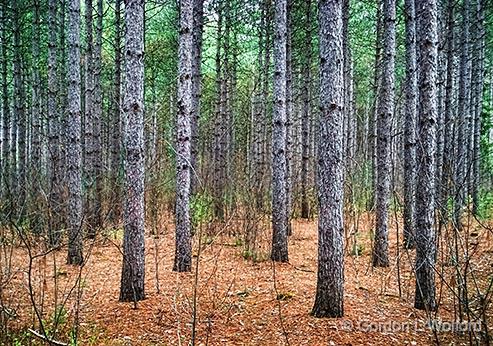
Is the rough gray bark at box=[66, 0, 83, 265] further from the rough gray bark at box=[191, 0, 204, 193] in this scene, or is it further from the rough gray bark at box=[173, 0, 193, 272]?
the rough gray bark at box=[191, 0, 204, 193]

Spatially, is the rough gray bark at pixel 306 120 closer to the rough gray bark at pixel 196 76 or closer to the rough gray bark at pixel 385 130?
the rough gray bark at pixel 196 76

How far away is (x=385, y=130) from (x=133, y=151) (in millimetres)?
4487

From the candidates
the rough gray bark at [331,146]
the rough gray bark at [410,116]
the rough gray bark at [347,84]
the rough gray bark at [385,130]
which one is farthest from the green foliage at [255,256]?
the rough gray bark at [331,146]

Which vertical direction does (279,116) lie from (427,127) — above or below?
above

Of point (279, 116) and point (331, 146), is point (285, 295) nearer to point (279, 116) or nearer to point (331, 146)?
point (331, 146)

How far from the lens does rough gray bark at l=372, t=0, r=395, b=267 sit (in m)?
7.57

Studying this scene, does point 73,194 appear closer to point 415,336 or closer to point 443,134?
point 415,336

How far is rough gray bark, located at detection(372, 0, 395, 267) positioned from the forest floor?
0.54 m

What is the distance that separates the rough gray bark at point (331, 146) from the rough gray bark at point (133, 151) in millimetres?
2393

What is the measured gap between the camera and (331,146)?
4750 millimetres

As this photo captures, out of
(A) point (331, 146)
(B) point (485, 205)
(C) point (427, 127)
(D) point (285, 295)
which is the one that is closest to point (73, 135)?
(D) point (285, 295)

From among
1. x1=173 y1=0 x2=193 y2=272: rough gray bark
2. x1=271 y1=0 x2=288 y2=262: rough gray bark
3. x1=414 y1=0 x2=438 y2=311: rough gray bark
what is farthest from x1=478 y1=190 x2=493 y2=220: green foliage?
x1=173 y1=0 x2=193 y2=272: rough gray bark

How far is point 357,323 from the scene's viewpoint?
4762mm

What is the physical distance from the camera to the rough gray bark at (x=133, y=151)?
5.61 metres
